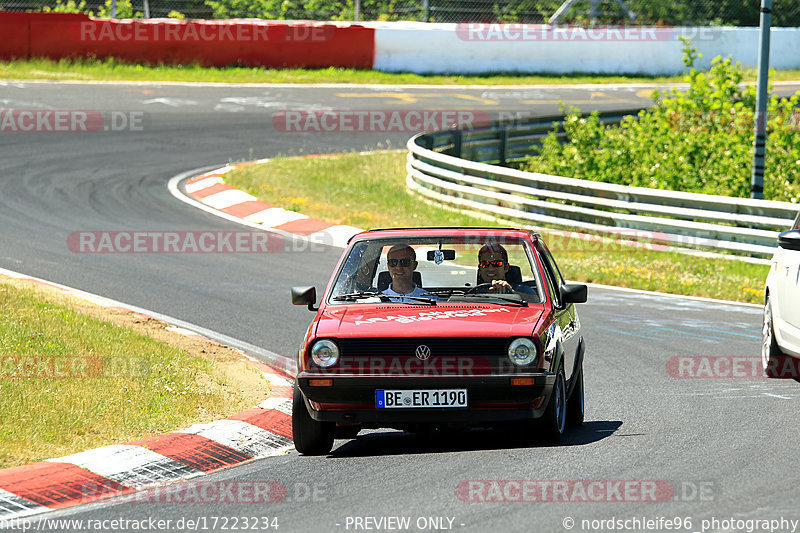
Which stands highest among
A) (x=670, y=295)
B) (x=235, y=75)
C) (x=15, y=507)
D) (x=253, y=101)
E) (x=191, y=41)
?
(x=191, y=41)

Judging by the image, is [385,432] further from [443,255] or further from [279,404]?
[443,255]

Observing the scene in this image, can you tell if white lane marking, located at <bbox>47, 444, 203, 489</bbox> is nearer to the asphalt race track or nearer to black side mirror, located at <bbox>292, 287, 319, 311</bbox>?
the asphalt race track

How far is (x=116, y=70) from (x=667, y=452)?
2840cm

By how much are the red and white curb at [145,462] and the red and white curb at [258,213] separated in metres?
10.4

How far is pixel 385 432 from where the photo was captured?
8836 mm

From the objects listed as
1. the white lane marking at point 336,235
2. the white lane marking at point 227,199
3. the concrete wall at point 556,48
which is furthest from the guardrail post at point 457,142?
the concrete wall at point 556,48

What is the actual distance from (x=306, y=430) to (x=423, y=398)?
2.76ft

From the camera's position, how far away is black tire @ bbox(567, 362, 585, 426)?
8.52 meters

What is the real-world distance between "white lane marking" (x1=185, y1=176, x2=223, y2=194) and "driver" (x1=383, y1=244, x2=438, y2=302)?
14410mm

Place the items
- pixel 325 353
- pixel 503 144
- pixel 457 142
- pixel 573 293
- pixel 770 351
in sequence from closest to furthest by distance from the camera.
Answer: pixel 325 353 < pixel 573 293 < pixel 770 351 < pixel 457 142 < pixel 503 144
